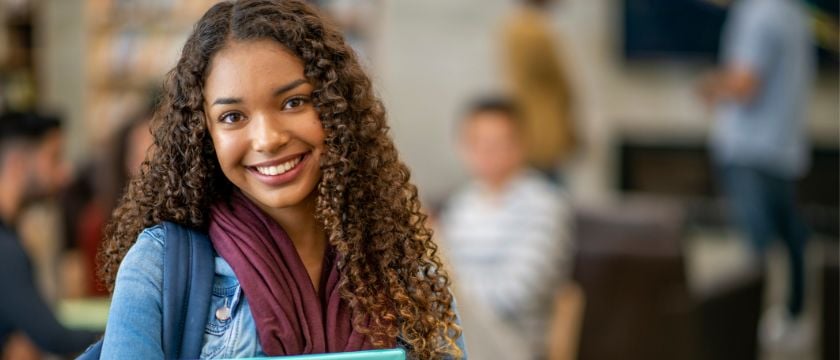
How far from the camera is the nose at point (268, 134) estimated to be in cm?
130

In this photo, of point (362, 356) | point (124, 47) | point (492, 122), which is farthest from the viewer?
point (124, 47)

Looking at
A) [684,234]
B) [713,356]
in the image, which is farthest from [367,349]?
[713,356]

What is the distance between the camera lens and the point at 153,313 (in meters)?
1.26

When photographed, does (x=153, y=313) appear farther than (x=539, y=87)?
No

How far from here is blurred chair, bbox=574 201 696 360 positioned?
4137 millimetres

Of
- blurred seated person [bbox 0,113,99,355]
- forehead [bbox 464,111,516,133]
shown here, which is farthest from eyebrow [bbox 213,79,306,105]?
forehead [bbox 464,111,516,133]

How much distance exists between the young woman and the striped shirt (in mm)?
2135

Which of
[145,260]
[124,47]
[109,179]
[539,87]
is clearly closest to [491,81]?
[539,87]

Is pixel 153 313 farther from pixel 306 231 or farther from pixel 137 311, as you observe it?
pixel 306 231

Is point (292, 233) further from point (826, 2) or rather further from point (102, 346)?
point (826, 2)

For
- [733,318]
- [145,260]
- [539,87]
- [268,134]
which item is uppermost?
[539,87]

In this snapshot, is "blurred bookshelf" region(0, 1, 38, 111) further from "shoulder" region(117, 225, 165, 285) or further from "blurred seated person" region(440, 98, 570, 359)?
"shoulder" region(117, 225, 165, 285)

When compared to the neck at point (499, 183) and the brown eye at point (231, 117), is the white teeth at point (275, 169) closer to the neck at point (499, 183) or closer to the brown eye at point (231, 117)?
the brown eye at point (231, 117)

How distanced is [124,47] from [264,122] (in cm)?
631
